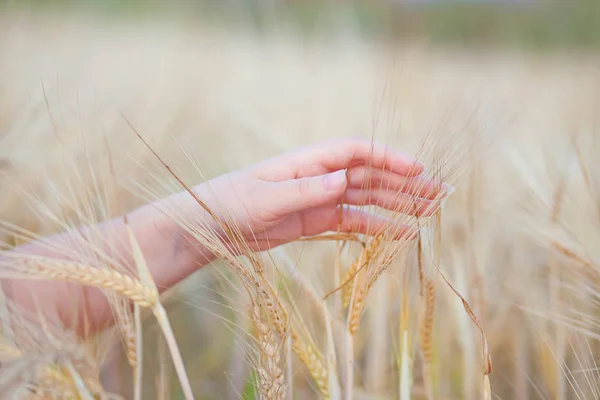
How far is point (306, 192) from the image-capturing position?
1.31 ft

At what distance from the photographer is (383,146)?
1.37 feet

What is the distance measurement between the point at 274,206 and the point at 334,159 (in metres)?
0.06

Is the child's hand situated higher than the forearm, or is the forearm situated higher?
the child's hand

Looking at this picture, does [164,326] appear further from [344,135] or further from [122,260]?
[344,135]

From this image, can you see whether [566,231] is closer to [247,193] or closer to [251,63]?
[247,193]

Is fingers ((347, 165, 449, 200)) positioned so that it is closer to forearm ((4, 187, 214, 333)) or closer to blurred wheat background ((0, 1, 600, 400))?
blurred wheat background ((0, 1, 600, 400))

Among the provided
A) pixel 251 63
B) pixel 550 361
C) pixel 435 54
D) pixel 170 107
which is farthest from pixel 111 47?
pixel 550 361

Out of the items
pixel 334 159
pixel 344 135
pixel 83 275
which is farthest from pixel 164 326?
pixel 344 135

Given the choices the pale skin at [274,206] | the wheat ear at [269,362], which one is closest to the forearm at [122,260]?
the pale skin at [274,206]

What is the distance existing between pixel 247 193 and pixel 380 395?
0.23m

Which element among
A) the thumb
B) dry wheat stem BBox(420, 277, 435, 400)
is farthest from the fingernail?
dry wheat stem BBox(420, 277, 435, 400)

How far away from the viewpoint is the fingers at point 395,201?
1.24ft

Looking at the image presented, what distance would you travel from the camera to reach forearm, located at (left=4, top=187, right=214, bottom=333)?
459mm

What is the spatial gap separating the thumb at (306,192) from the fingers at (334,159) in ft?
0.07
